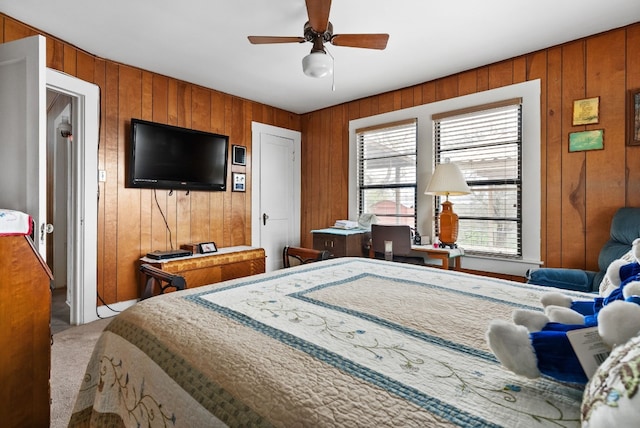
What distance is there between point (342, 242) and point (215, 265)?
1462 mm

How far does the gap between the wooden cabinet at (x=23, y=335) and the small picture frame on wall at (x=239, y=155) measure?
121 inches

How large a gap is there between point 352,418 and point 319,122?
485 centimetres

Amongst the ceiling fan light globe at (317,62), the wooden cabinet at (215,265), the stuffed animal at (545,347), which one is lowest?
the wooden cabinet at (215,265)

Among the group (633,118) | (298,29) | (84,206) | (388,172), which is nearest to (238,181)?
(84,206)

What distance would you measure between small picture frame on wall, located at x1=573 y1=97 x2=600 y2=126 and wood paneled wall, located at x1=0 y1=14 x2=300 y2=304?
12.3 feet

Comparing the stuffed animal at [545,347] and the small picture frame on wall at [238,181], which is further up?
the small picture frame on wall at [238,181]

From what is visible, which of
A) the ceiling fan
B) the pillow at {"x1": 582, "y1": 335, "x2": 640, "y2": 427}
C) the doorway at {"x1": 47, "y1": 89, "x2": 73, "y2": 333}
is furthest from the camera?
the doorway at {"x1": 47, "y1": 89, "x2": 73, "y2": 333}

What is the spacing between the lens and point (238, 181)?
455 centimetres

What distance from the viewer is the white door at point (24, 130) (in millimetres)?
1853

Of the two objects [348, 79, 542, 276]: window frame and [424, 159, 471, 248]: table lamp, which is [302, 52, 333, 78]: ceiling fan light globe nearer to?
[424, 159, 471, 248]: table lamp

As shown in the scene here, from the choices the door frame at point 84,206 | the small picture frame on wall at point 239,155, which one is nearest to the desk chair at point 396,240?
the small picture frame on wall at point 239,155

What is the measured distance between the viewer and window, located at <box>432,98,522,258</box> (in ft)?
10.9

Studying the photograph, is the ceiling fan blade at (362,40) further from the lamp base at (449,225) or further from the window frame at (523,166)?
the lamp base at (449,225)

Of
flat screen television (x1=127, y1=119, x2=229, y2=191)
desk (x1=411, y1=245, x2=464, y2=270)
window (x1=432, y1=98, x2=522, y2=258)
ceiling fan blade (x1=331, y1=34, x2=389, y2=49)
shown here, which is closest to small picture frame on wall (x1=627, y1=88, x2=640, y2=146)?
window (x1=432, y1=98, x2=522, y2=258)
